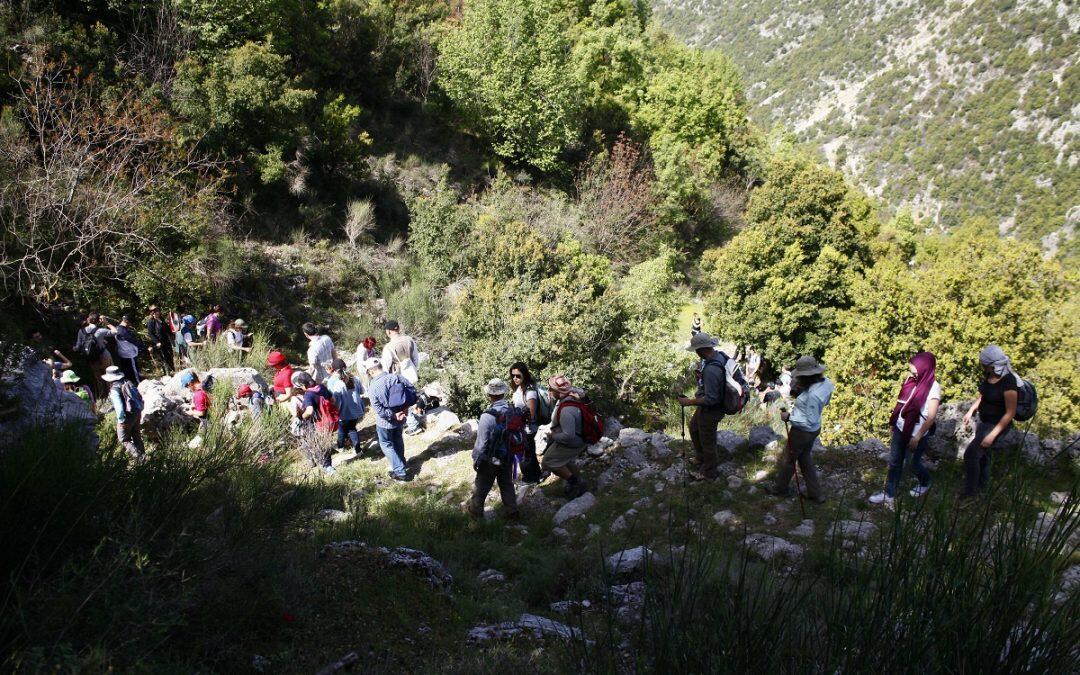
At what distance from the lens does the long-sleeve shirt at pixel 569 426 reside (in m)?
6.35

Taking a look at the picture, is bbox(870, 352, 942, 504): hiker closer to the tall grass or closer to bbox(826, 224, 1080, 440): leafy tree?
the tall grass

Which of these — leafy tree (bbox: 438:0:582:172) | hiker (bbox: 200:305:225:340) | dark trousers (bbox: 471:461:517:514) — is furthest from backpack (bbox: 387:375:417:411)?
leafy tree (bbox: 438:0:582:172)

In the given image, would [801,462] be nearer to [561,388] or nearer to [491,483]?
[561,388]

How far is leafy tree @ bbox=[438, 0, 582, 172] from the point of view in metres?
22.5

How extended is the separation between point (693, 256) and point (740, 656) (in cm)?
2774

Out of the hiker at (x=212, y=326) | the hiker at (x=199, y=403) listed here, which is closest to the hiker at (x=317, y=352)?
the hiker at (x=199, y=403)

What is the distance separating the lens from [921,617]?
191 cm

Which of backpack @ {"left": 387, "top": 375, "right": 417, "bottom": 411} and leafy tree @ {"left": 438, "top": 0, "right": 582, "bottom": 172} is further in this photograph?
leafy tree @ {"left": 438, "top": 0, "right": 582, "bottom": 172}

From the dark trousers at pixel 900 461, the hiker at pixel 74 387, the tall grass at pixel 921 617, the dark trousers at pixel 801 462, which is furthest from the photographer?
the hiker at pixel 74 387

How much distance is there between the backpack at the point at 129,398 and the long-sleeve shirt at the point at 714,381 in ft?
20.4

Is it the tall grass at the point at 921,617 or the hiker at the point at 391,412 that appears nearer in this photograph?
the tall grass at the point at 921,617

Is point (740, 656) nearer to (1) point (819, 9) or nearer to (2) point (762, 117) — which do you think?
(2) point (762, 117)

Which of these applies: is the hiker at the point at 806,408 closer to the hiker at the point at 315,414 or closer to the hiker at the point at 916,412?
the hiker at the point at 916,412

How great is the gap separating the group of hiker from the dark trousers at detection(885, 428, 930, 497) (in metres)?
0.01
